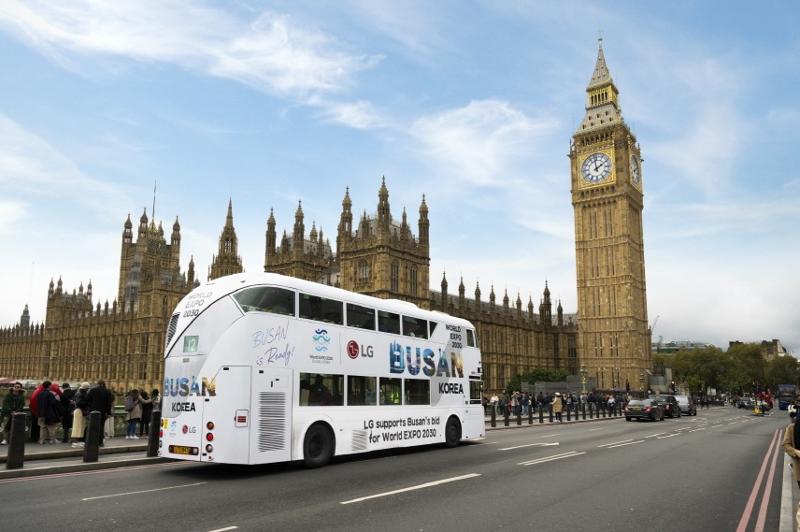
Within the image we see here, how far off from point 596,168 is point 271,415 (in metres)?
92.6

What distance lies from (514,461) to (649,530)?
7441 mm

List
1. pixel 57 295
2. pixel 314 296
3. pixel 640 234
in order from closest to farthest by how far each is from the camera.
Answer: pixel 314 296 < pixel 640 234 < pixel 57 295

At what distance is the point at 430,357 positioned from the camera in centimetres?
1905

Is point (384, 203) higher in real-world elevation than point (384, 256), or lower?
higher

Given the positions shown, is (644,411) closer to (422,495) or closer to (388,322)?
(388,322)

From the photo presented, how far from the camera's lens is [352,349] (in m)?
15.7

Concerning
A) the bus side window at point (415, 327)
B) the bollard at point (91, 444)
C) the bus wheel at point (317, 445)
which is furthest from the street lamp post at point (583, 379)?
the bollard at point (91, 444)

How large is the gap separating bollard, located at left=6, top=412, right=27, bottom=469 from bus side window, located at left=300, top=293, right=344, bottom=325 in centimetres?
646

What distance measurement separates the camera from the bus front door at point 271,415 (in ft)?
42.7

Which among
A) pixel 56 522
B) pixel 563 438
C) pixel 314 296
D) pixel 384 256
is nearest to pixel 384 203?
pixel 384 256

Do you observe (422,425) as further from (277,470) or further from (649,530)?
(649,530)

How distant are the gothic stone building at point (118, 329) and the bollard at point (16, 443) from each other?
78.3 meters

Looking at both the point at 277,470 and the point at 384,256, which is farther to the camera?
the point at 384,256

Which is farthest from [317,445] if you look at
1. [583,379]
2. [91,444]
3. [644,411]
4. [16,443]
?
[583,379]
